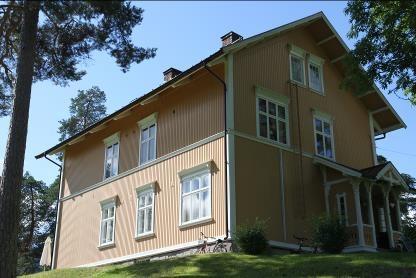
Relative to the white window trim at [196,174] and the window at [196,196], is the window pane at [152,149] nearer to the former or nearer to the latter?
the white window trim at [196,174]

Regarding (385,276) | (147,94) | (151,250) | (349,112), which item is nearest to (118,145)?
(147,94)

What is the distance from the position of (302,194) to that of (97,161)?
10653mm

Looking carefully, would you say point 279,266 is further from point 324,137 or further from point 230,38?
point 230,38

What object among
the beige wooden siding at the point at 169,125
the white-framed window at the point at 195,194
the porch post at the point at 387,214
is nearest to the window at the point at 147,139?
the beige wooden siding at the point at 169,125

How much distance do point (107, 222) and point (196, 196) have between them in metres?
6.48

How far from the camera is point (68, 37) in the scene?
18.2 meters

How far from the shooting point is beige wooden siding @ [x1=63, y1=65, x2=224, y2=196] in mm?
19859

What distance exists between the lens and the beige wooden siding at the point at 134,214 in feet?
61.7

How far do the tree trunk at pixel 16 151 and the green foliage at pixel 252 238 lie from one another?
262 inches

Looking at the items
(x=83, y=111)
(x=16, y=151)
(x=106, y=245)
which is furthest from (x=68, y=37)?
(x=83, y=111)

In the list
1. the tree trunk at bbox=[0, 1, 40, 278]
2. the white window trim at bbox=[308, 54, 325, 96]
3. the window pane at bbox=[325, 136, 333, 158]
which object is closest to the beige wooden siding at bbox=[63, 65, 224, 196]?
the white window trim at bbox=[308, 54, 325, 96]

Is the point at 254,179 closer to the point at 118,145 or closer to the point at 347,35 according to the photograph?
the point at 347,35

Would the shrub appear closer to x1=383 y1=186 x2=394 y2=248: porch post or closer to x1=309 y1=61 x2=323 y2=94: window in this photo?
x1=383 y1=186 x2=394 y2=248: porch post

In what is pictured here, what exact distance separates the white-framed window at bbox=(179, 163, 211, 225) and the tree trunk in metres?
6.64
